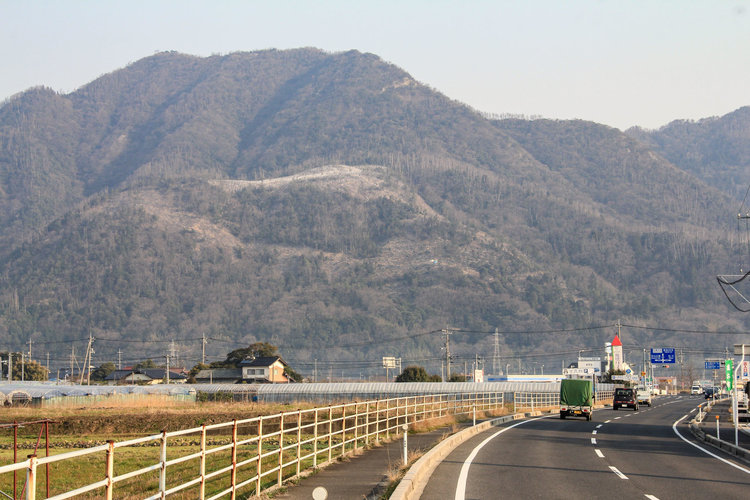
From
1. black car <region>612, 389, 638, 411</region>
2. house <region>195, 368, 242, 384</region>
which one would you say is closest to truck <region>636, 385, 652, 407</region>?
black car <region>612, 389, 638, 411</region>

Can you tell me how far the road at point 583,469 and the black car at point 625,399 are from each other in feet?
111

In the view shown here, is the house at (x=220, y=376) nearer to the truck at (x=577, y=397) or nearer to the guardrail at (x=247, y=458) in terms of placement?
the guardrail at (x=247, y=458)

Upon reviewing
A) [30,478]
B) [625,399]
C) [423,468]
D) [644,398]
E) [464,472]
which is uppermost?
[30,478]

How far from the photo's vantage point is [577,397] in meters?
49.1

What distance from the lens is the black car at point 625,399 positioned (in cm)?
7000

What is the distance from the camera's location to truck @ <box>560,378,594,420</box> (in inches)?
1922

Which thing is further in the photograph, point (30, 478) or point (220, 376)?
point (220, 376)

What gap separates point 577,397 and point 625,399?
23351 mm

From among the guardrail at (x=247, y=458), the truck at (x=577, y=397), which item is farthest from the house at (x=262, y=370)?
the truck at (x=577, y=397)

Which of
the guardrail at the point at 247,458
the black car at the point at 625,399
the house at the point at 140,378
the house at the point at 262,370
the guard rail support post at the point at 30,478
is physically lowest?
the house at the point at 140,378

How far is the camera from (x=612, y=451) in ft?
95.3

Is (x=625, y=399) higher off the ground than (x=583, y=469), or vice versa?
(x=583, y=469)

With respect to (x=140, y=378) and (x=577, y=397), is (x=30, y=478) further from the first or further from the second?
(x=140, y=378)

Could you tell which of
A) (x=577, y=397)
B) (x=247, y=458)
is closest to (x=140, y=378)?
(x=577, y=397)
